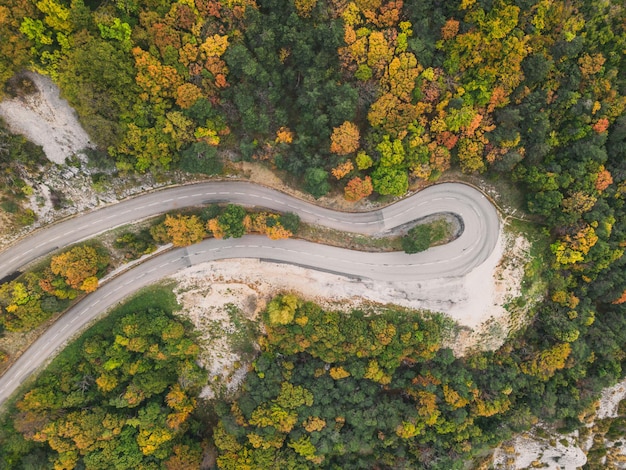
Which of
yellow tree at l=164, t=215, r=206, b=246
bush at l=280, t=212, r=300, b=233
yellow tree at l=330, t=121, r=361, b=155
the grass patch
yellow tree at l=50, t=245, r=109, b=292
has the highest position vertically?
yellow tree at l=330, t=121, r=361, b=155

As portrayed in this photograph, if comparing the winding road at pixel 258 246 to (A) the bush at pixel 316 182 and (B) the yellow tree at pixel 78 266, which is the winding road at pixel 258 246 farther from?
(A) the bush at pixel 316 182

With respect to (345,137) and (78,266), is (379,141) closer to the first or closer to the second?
(345,137)

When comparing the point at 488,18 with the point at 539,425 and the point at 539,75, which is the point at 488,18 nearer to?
the point at 539,75

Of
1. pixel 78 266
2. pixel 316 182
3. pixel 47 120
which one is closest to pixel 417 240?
pixel 316 182

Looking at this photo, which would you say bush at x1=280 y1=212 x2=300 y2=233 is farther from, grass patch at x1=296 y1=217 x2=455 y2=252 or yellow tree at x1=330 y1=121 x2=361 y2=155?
yellow tree at x1=330 y1=121 x2=361 y2=155

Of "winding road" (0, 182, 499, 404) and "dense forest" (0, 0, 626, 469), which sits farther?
"winding road" (0, 182, 499, 404)

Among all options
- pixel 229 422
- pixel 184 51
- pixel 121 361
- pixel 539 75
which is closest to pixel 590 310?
pixel 539 75

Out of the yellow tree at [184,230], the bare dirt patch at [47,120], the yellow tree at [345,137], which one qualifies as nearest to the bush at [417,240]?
the yellow tree at [345,137]

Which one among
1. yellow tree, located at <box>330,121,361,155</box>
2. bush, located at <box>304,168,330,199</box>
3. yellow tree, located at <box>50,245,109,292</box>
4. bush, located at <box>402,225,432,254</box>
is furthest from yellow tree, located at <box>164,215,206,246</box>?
bush, located at <box>402,225,432,254</box>
